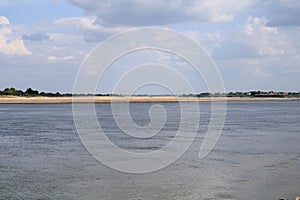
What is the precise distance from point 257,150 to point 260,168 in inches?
259

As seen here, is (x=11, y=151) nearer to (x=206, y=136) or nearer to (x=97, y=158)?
(x=97, y=158)

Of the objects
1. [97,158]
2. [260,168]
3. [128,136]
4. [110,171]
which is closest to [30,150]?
[97,158]

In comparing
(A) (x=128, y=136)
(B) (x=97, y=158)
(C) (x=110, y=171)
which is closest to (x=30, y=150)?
(B) (x=97, y=158)

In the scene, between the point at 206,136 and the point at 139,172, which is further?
the point at 206,136

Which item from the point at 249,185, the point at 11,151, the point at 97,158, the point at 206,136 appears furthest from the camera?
the point at 206,136

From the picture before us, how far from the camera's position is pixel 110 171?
21.4 m

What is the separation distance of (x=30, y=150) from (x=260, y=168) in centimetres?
1416

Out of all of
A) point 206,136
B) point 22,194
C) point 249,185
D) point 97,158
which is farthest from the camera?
point 206,136

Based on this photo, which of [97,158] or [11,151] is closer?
[97,158]

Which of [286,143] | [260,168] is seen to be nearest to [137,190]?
[260,168]

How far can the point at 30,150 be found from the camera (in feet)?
90.7

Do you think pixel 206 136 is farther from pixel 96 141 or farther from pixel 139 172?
pixel 139 172

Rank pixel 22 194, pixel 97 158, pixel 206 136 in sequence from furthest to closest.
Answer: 1. pixel 206 136
2. pixel 97 158
3. pixel 22 194

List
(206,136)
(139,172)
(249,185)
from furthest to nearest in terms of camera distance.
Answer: (206,136) → (139,172) → (249,185)
